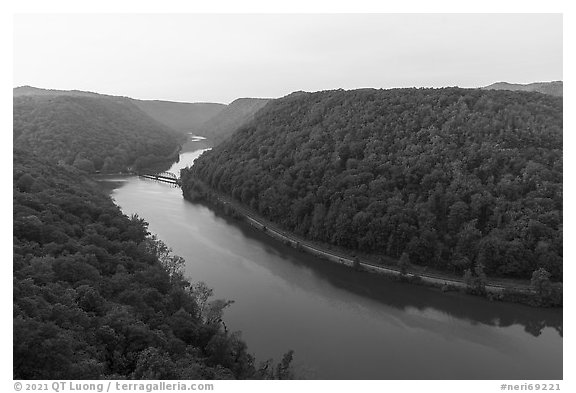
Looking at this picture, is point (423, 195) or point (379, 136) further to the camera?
point (379, 136)

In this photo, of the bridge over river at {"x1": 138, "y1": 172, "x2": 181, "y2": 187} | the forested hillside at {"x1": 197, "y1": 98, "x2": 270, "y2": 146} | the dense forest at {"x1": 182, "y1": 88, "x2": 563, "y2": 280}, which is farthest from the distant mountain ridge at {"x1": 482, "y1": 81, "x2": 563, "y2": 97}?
the forested hillside at {"x1": 197, "y1": 98, "x2": 270, "y2": 146}

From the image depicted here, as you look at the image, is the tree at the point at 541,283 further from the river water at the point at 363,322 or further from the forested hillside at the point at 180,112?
the forested hillside at the point at 180,112

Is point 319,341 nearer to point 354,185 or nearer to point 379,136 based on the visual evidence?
point 354,185

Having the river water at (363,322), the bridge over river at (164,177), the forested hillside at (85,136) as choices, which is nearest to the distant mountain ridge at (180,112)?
the forested hillside at (85,136)

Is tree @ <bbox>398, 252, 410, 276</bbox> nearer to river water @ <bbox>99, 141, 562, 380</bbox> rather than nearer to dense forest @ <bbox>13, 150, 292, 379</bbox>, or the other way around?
river water @ <bbox>99, 141, 562, 380</bbox>

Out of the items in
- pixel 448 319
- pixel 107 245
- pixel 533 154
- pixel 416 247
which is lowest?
pixel 448 319

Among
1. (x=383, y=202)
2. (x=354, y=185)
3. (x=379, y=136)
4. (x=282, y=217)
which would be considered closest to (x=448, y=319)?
(x=383, y=202)
